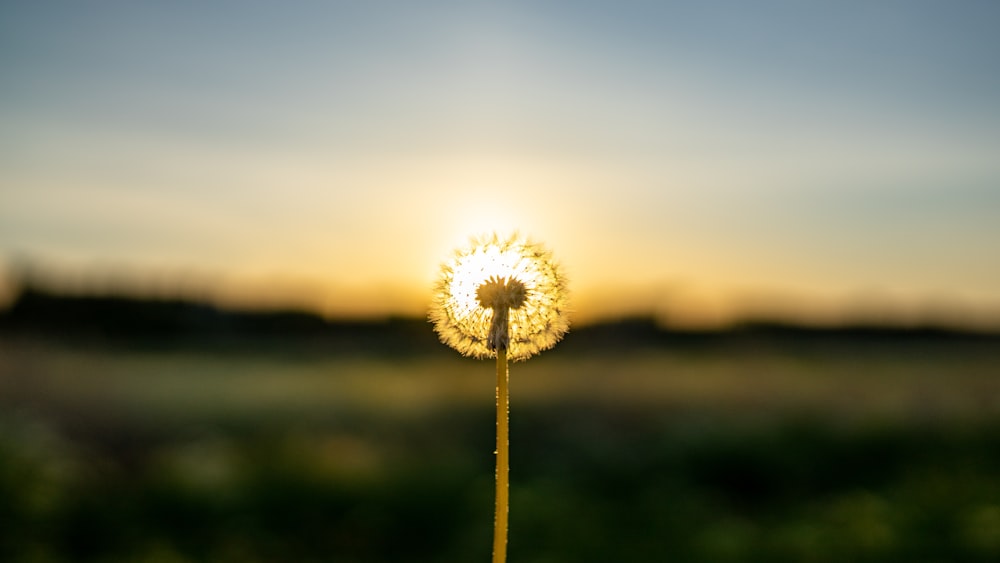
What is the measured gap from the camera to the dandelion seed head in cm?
135

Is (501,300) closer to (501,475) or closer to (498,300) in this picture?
(498,300)

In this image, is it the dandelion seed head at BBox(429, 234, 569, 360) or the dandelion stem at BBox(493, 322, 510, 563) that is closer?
the dandelion stem at BBox(493, 322, 510, 563)

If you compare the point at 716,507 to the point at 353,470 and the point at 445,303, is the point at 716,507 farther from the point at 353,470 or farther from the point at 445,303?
the point at 445,303

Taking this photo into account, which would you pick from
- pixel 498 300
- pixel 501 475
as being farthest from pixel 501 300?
pixel 501 475

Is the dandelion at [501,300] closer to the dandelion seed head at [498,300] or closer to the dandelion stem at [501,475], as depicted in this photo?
the dandelion seed head at [498,300]

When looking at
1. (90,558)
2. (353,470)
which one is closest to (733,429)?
(353,470)

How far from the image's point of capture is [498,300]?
1437 millimetres

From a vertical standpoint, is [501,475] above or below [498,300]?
below

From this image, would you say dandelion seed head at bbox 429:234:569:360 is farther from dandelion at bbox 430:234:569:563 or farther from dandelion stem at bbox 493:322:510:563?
dandelion stem at bbox 493:322:510:563

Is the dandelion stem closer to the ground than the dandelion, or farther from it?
closer to the ground

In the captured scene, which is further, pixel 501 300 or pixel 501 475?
pixel 501 300

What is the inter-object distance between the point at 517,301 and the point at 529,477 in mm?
15417

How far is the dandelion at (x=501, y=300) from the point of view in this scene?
1.34 metres

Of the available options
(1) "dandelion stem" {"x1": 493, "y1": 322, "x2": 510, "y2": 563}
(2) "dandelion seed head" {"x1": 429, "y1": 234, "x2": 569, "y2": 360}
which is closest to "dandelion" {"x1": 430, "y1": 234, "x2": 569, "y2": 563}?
(2) "dandelion seed head" {"x1": 429, "y1": 234, "x2": 569, "y2": 360}
